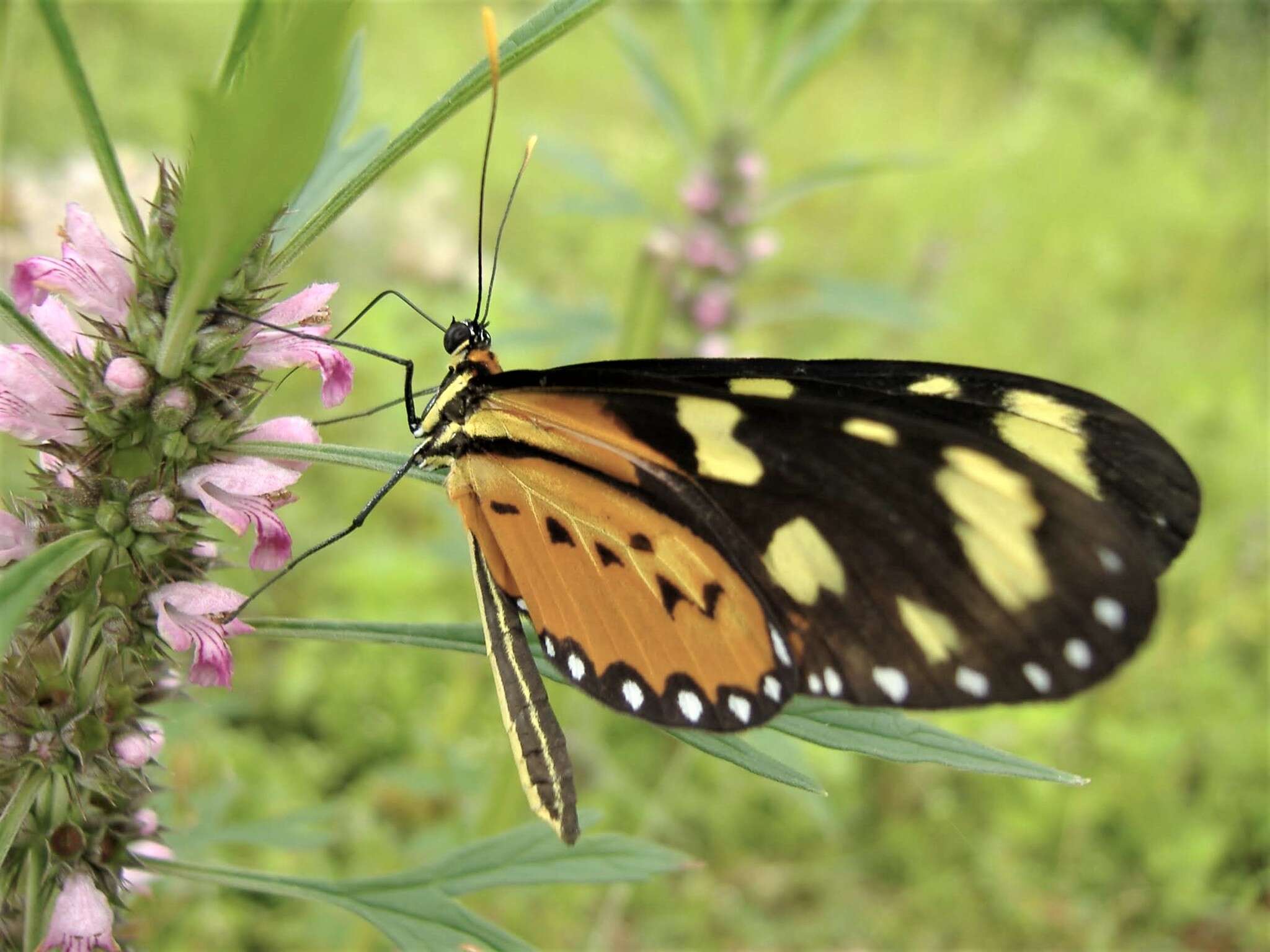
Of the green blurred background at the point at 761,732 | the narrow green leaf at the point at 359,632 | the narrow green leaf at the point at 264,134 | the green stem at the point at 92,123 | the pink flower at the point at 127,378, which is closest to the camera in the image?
the narrow green leaf at the point at 264,134

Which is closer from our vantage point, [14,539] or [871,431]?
[14,539]

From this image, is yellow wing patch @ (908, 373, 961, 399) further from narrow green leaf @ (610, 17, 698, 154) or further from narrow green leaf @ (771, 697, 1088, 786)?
narrow green leaf @ (610, 17, 698, 154)

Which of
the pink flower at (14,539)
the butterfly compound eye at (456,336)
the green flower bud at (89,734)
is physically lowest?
the green flower bud at (89,734)

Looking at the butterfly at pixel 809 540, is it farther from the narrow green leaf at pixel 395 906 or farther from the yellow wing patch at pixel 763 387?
the narrow green leaf at pixel 395 906

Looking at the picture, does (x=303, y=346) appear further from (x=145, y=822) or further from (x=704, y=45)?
(x=704, y=45)

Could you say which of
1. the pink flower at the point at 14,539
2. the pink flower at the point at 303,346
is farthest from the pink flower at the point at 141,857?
the pink flower at the point at 303,346

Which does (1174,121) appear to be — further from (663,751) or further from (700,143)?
(663,751)

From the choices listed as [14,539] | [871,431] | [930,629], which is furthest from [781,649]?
[14,539]

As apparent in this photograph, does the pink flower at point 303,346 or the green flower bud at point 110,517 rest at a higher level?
the pink flower at point 303,346
